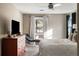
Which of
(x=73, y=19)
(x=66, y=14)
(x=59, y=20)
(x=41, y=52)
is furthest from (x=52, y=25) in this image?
(x=41, y=52)

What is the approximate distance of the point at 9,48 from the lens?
398 cm

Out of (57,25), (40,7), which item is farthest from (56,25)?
(40,7)

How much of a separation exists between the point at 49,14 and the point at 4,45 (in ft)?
14.4

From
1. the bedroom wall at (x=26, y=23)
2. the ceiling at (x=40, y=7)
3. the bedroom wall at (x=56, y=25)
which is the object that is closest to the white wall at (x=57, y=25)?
the bedroom wall at (x=56, y=25)

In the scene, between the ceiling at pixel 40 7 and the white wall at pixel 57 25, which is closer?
the ceiling at pixel 40 7

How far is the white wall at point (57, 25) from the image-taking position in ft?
26.0

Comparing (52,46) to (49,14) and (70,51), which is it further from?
(49,14)

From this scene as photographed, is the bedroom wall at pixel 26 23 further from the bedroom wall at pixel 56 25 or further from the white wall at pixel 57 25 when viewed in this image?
the white wall at pixel 57 25

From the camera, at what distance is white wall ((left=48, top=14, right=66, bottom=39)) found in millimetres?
7926

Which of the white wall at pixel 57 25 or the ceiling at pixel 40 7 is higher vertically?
the ceiling at pixel 40 7

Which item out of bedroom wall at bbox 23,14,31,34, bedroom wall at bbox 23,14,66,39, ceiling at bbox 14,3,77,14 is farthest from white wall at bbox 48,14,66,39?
ceiling at bbox 14,3,77,14

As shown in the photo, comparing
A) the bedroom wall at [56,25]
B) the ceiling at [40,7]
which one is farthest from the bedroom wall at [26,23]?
the ceiling at [40,7]

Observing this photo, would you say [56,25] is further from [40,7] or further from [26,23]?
[40,7]

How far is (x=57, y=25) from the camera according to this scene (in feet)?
26.1
